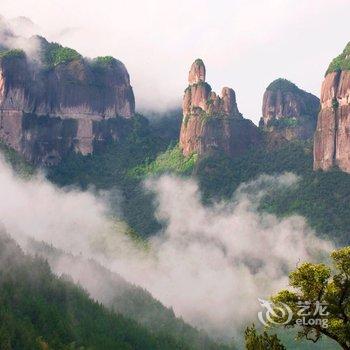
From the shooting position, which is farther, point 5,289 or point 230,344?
point 230,344

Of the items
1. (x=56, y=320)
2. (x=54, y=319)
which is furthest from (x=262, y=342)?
(x=54, y=319)

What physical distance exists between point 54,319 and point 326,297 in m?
125

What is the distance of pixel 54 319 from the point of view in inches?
6476

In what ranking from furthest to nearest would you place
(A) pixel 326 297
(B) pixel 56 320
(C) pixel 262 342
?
(B) pixel 56 320 < (C) pixel 262 342 < (A) pixel 326 297

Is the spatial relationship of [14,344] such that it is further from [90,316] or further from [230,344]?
[230,344]

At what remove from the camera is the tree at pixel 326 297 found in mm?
48062

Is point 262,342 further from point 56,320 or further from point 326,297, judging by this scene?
point 56,320

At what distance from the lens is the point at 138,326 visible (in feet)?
607

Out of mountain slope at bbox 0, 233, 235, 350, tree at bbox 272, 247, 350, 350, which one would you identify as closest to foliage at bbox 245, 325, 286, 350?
tree at bbox 272, 247, 350, 350

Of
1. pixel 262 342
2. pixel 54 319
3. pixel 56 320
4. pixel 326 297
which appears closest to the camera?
pixel 326 297

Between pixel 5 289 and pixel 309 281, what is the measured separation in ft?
448

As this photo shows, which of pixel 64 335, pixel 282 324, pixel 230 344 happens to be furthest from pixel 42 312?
pixel 282 324

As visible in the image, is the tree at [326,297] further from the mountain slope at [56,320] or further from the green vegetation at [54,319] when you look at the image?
the green vegetation at [54,319]

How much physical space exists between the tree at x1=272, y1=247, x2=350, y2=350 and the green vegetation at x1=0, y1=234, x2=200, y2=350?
104 m
